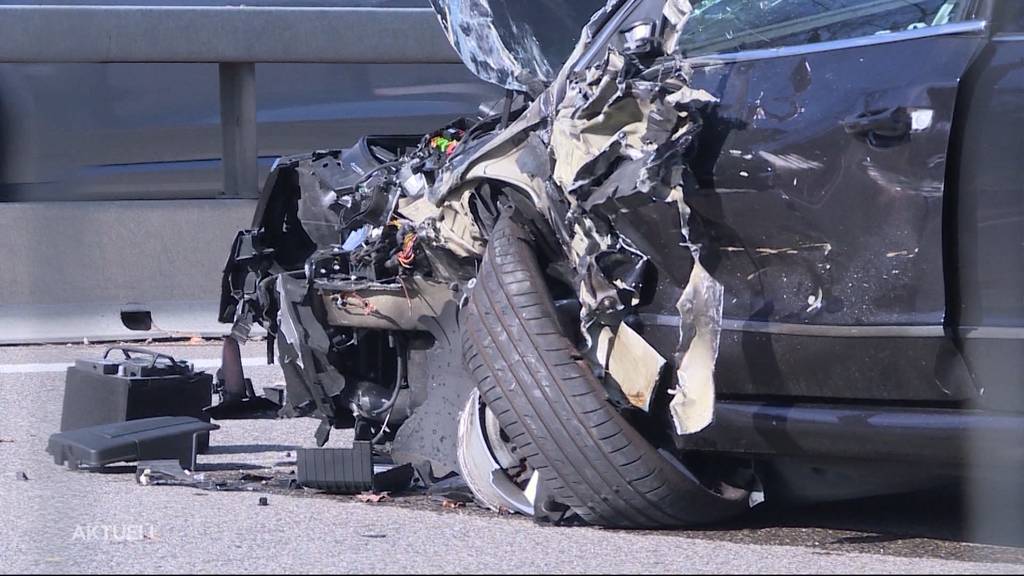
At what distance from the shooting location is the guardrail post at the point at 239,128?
8.34 m

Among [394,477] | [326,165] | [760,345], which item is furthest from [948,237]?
[326,165]

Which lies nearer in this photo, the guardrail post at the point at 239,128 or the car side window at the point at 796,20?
the car side window at the point at 796,20

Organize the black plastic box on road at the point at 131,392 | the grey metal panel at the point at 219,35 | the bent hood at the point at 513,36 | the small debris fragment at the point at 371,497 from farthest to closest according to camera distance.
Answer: the grey metal panel at the point at 219,35 → the black plastic box on road at the point at 131,392 → the bent hood at the point at 513,36 → the small debris fragment at the point at 371,497

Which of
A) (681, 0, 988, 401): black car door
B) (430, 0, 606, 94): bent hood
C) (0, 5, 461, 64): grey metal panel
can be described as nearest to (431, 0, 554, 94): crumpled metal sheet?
(430, 0, 606, 94): bent hood

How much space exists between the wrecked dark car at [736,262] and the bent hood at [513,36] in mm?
31

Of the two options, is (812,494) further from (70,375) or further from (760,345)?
(70,375)

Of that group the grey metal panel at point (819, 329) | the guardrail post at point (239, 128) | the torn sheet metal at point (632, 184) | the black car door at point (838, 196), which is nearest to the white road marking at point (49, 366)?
the guardrail post at point (239, 128)

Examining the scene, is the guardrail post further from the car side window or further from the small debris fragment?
the car side window

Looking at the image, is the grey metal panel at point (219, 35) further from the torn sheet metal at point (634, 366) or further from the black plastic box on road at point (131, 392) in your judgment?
the torn sheet metal at point (634, 366)

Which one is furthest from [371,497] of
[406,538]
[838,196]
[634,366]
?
[838,196]

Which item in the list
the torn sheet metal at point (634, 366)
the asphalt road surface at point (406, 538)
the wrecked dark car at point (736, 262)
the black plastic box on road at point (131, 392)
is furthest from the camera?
the black plastic box on road at point (131, 392)

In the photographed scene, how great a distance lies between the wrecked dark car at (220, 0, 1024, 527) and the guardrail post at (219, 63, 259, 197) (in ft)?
13.4

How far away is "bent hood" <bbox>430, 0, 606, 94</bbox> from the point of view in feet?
15.0

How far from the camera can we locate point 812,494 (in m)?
3.84
